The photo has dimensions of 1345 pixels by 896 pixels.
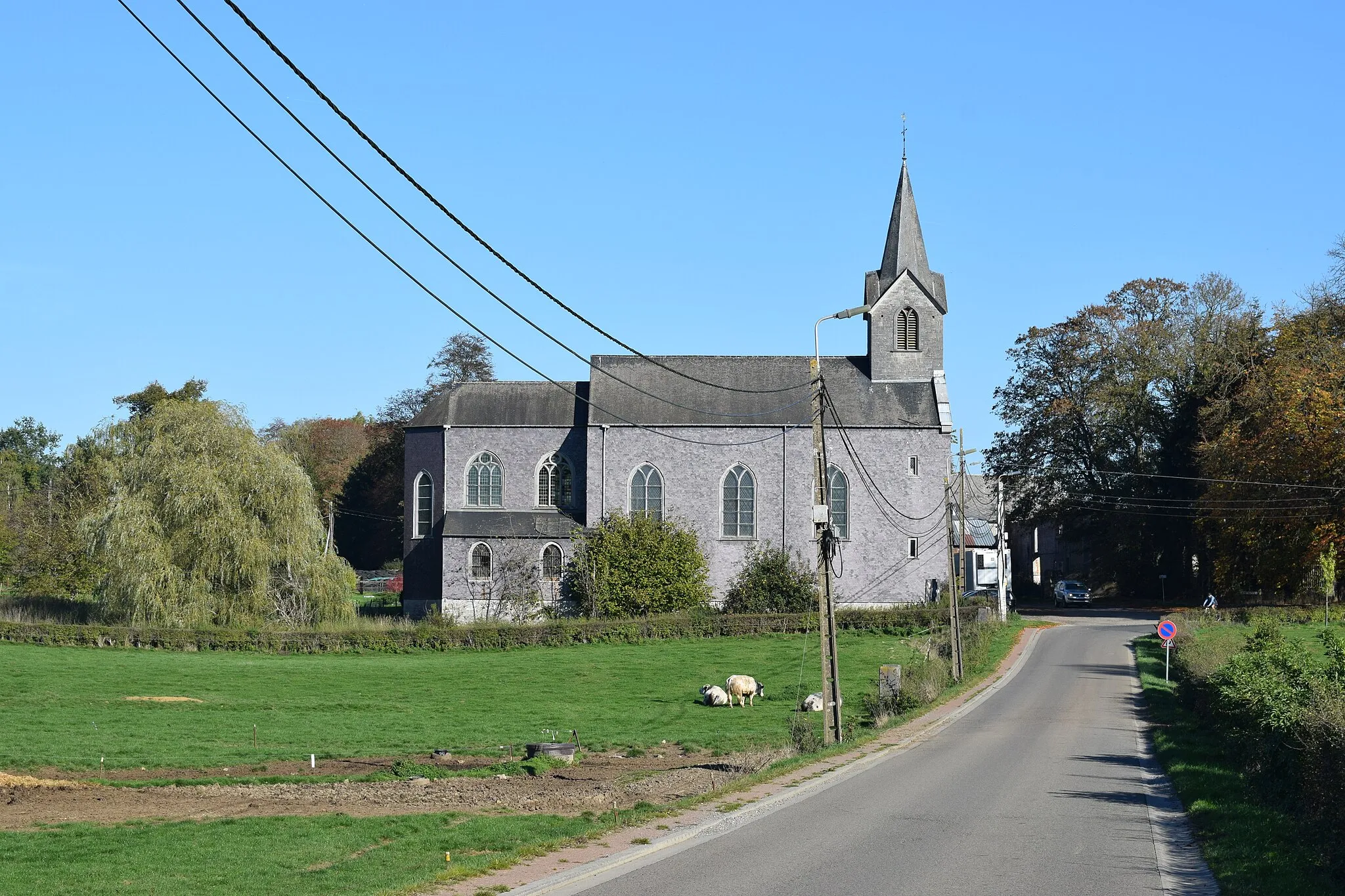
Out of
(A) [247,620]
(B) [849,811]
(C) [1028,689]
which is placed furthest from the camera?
(A) [247,620]

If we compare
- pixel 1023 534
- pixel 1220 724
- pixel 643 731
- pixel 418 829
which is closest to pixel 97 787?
pixel 418 829

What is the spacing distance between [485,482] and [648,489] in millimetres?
7933

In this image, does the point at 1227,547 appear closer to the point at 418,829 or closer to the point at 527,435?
the point at 527,435

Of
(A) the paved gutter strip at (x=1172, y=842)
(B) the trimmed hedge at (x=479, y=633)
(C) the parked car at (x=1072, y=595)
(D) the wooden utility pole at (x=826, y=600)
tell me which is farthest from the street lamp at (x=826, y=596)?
(C) the parked car at (x=1072, y=595)

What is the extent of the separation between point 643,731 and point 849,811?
1214 centimetres

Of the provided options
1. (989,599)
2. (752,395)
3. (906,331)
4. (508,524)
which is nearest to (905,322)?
(906,331)

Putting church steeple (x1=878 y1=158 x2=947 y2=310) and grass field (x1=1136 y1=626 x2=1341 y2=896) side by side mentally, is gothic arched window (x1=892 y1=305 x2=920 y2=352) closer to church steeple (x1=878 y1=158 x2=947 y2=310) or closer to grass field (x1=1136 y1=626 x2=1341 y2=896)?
church steeple (x1=878 y1=158 x2=947 y2=310)

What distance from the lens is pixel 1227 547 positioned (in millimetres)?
59625

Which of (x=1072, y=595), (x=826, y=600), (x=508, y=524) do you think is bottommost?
(x=1072, y=595)

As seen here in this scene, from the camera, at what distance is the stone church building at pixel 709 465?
194 ft

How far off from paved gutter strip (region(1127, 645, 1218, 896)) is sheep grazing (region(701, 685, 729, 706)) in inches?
510

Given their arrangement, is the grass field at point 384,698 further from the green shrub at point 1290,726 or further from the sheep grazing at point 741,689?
the green shrub at point 1290,726

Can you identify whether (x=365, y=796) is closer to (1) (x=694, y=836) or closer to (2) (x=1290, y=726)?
(1) (x=694, y=836)

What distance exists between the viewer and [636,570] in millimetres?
55812
